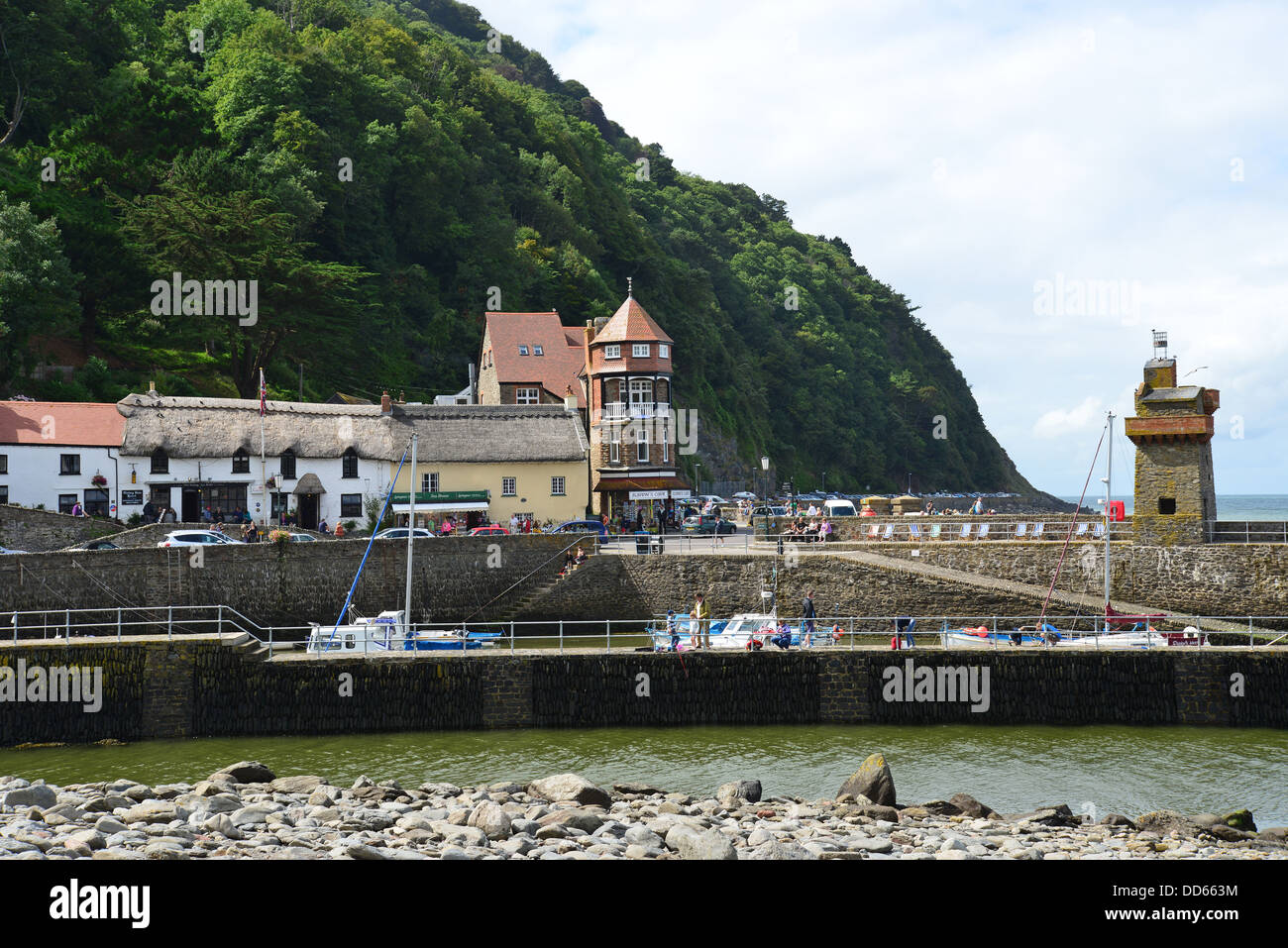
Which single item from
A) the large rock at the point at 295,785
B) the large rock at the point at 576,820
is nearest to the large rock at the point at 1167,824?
the large rock at the point at 576,820

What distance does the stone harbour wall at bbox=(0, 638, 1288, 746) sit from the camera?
1019 inches

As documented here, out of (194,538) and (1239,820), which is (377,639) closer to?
(194,538)

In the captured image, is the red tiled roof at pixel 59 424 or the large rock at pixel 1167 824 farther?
the red tiled roof at pixel 59 424

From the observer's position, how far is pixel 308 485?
163 ft

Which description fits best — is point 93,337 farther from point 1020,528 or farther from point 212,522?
point 1020,528

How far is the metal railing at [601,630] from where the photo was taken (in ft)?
90.2

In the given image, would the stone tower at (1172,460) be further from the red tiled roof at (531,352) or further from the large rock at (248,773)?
the red tiled roof at (531,352)

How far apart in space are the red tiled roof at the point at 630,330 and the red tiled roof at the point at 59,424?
25057 mm

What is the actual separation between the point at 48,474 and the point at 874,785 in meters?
39.9

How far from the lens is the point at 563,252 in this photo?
10238 cm

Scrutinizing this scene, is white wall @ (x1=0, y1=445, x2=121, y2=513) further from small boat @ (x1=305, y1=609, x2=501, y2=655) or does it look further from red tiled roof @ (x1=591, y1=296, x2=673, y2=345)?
red tiled roof @ (x1=591, y1=296, x2=673, y2=345)

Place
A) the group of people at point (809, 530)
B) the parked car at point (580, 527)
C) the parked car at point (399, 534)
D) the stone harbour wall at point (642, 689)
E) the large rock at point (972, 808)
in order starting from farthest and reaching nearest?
the parked car at point (580, 527) < the group of people at point (809, 530) < the parked car at point (399, 534) < the stone harbour wall at point (642, 689) < the large rock at point (972, 808)

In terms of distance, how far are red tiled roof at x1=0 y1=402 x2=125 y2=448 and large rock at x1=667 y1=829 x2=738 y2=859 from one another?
40.3 meters
